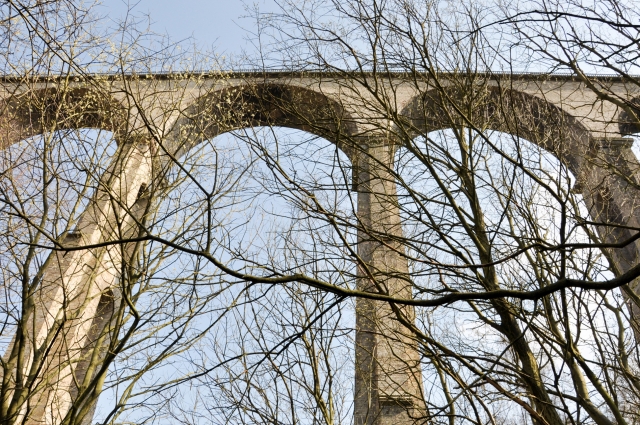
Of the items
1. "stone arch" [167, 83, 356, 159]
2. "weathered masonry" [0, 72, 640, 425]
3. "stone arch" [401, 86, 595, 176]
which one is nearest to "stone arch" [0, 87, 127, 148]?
"weathered masonry" [0, 72, 640, 425]

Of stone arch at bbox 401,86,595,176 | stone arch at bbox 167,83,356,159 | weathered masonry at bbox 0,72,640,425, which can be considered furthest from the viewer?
weathered masonry at bbox 0,72,640,425

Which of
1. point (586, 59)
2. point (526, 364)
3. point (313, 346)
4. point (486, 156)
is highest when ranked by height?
point (486, 156)

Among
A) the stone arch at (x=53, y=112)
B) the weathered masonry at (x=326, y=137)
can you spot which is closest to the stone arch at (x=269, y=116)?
the weathered masonry at (x=326, y=137)

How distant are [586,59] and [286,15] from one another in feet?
7.05

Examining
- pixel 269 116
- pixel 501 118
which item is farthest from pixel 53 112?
pixel 501 118

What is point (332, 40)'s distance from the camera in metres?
3.84

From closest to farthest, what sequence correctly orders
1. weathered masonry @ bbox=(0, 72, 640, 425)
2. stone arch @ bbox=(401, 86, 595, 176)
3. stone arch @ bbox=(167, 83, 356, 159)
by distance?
stone arch @ bbox=(401, 86, 595, 176) → stone arch @ bbox=(167, 83, 356, 159) → weathered masonry @ bbox=(0, 72, 640, 425)

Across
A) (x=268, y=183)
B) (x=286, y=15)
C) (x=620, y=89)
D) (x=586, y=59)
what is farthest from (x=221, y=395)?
(x=620, y=89)

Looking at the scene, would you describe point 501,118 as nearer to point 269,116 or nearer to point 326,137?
point 326,137

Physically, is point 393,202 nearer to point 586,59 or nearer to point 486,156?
point 486,156

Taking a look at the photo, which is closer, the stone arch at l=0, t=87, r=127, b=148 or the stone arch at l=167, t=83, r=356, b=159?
the stone arch at l=167, t=83, r=356, b=159

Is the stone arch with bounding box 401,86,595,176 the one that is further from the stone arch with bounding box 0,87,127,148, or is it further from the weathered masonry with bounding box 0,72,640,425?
the stone arch with bounding box 0,87,127,148

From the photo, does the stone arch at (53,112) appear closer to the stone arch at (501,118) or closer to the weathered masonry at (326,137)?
the weathered masonry at (326,137)

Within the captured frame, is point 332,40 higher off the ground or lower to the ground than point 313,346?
higher
